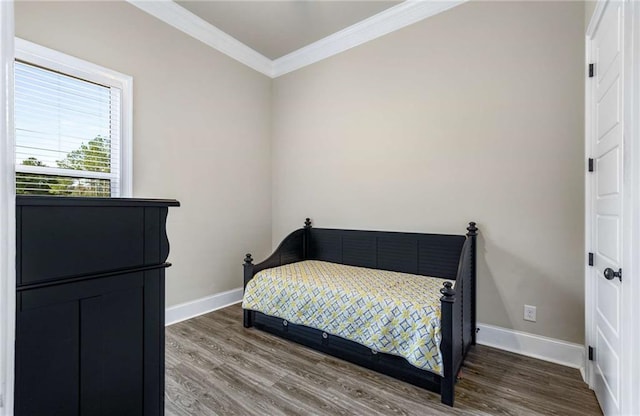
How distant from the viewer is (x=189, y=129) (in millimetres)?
3070

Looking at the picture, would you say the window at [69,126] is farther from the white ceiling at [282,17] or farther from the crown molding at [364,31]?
the crown molding at [364,31]

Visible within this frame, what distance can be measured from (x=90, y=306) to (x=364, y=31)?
3309 mm

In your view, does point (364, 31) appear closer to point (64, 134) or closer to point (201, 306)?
point (64, 134)

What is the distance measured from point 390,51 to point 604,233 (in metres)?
2.35

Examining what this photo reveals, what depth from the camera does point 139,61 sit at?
2701 millimetres

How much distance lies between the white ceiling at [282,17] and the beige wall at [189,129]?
0.33 metres

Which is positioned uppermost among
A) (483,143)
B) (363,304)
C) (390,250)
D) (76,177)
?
(483,143)

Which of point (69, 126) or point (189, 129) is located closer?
point (69, 126)

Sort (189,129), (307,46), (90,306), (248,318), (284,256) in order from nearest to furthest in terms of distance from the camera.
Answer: (90,306) < (248,318) < (189,129) < (284,256) < (307,46)

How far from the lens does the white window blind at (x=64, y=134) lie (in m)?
2.11

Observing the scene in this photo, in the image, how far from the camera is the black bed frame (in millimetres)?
1814

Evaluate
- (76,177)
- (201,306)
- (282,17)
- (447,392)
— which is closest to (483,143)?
(447,392)

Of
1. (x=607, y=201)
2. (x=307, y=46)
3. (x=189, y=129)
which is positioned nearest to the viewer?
(x=607, y=201)

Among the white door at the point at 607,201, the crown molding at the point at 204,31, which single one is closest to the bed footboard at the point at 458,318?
the white door at the point at 607,201
